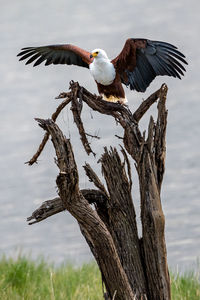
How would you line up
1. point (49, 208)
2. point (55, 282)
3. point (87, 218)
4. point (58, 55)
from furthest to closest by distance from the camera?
1. point (55, 282)
2. point (58, 55)
3. point (49, 208)
4. point (87, 218)

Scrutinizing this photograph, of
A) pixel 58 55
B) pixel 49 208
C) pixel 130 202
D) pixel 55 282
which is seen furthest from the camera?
pixel 55 282

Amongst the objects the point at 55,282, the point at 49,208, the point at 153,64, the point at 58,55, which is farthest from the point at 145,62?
the point at 55,282

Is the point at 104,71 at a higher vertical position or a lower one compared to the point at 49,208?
higher

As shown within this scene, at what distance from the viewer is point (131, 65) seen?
6.99 meters

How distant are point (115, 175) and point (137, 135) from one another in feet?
1.81

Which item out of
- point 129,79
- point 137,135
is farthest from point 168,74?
point 137,135

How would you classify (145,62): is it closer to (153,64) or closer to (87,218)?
(153,64)

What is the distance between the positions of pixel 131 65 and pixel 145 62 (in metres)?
0.19

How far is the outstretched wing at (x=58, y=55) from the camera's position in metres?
7.57

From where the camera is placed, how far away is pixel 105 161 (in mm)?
6359

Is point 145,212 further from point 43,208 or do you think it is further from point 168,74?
point 168,74

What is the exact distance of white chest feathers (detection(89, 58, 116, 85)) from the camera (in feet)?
23.0

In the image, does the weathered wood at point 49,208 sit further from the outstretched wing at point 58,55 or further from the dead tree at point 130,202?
the outstretched wing at point 58,55

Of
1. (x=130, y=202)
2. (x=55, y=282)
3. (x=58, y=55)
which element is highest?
(x=58, y=55)
